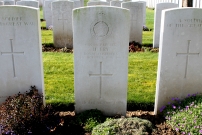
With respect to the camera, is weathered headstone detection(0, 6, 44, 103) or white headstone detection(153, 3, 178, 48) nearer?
weathered headstone detection(0, 6, 44, 103)

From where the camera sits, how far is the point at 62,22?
9422 millimetres

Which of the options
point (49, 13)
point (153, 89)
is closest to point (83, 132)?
point (153, 89)

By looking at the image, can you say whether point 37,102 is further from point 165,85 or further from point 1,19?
point 165,85

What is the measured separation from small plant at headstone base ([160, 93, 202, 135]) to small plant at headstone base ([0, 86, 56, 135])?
190cm

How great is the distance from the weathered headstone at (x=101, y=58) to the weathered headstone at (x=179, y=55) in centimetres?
63

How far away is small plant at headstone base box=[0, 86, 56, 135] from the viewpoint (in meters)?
3.65

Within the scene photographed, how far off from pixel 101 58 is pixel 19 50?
1.37 meters

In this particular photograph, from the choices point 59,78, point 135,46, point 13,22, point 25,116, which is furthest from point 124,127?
point 135,46

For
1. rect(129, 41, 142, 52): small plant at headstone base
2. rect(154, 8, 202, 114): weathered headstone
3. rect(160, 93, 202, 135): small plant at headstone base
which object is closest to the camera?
rect(160, 93, 202, 135): small plant at headstone base

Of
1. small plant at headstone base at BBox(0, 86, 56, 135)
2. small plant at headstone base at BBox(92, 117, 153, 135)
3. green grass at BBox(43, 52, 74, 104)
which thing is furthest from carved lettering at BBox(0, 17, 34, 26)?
small plant at headstone base at BBox(92, 117, 153, 135)

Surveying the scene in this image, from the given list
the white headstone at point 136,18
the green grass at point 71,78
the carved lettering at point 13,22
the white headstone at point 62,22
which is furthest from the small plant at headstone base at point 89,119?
the white headstone at point 136,18

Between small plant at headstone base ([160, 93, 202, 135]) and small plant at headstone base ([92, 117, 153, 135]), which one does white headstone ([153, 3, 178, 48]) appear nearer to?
small plant at headstone base ([160, 93, 202, 135])

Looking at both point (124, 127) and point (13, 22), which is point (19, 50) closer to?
point (13, 22)

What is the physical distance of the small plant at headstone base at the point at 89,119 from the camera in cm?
407
